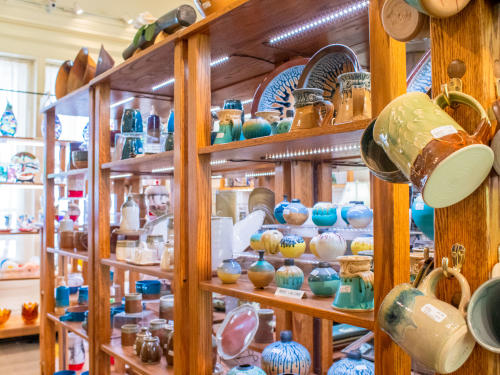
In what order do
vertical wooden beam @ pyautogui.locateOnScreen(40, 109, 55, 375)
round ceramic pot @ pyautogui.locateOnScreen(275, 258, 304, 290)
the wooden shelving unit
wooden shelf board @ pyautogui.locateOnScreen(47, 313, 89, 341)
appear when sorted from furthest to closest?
vertical wooden beam @ pyautogui.locateOnScreen(40, 109, 55, 375)
wooden shelf board @ pyautogui.locateOnScreen(47, 313, 89, 341)
round ceramic pot @ pyautogui.locateOnScreen(275, 258, 304, 290)
the wooden shelving unit

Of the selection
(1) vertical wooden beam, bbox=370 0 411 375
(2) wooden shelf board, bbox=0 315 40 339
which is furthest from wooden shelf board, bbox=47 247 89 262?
(1) vertical wooden beam, bbox=370 0 411 375

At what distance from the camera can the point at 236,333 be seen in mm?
1609

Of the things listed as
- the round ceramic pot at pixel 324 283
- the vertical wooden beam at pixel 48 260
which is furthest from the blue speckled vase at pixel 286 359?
the vertical wooden beam at pixel 48 260

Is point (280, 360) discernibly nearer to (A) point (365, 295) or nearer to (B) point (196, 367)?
(B) point (196, 367)

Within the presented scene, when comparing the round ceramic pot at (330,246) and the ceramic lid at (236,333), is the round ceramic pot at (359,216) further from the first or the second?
the ceramic lid at (236,333)

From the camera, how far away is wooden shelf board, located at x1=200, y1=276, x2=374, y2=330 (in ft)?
3.42

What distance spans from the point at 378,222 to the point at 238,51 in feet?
3.29

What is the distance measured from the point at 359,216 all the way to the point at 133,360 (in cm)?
115

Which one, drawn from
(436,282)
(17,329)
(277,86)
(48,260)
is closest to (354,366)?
(436,282)

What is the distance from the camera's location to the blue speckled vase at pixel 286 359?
1.42 metres

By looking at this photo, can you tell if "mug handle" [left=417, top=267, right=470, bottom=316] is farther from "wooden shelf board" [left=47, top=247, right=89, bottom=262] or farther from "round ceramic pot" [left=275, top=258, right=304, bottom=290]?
"wooden shelf board" [left=47, top=247, right=89, bottom=262]

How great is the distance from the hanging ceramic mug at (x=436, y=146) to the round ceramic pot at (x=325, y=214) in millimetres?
824

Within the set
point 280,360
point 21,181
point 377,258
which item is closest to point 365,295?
point 377,258

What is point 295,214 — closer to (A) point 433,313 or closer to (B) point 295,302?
(B) point 295,302
